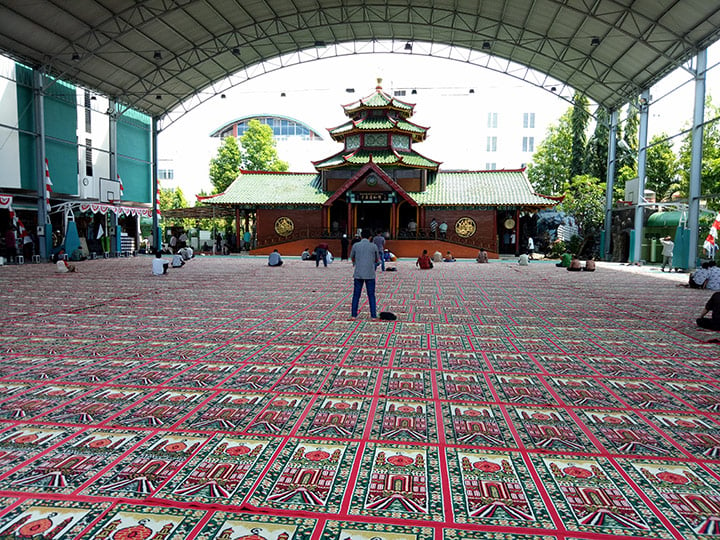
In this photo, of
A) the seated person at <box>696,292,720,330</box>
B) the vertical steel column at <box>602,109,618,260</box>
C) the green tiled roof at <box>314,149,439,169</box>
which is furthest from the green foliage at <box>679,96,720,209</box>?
the seated person at <box>696,292,720,330</box>

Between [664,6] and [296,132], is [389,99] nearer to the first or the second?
[664,6]

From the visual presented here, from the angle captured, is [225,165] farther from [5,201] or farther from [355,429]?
[355,429]

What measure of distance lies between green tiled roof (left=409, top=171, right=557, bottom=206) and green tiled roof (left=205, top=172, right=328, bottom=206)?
20.1ft

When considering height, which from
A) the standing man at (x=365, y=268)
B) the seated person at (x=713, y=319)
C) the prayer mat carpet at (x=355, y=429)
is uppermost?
the standing man at (x=365, y=268)

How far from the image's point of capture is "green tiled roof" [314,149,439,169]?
28.3 metres

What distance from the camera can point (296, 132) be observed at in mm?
49938

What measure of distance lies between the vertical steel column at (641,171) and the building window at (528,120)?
20.3 m

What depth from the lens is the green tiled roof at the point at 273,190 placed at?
94.3ft

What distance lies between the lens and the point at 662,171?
28922 millimetres

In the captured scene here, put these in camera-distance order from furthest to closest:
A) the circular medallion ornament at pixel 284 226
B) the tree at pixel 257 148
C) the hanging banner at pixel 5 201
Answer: the tree at pixel 257 148 < the circular medallion ornament at pixel 284 226 < the hanging banner at pixel 5 201

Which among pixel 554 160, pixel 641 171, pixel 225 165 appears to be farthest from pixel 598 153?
pixel 225 165

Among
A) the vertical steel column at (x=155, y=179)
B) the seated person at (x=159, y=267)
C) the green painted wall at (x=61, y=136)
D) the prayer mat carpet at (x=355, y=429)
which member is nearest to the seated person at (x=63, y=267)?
the seated person at (x=159, y=267)

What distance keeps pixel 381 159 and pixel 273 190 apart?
678 centimetres

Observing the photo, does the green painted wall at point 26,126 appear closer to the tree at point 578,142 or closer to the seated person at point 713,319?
the seated person at point 713,319
